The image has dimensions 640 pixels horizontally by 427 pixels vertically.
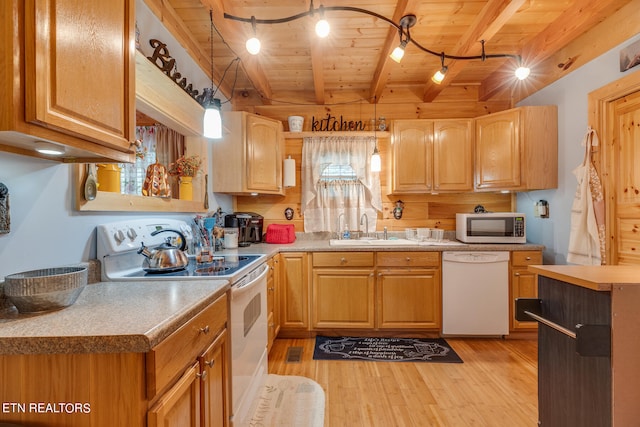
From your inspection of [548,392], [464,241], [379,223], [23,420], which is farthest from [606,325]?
[379,223]

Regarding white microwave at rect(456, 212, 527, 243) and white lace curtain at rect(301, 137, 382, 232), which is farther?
white lace curtain at rect(301, 137, 382, 232)

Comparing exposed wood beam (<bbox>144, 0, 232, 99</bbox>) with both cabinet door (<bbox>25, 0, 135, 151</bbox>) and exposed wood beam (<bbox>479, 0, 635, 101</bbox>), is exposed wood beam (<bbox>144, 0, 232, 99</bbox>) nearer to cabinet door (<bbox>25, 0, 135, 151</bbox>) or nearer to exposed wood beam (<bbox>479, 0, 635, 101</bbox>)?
cabinet door (<bbox>25, 0, 135, 151</bbox>)

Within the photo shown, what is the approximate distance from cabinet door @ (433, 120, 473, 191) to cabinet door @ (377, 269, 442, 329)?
1.00m

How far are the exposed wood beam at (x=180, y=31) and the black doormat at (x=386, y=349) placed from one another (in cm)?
254

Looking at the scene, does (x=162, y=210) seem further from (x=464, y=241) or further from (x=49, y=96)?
(x=464, y=241)

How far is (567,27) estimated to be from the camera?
229cm

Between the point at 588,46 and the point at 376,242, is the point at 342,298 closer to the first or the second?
the point at 376,242

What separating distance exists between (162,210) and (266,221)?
1598 millimetres

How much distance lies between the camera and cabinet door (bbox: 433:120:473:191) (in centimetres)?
313

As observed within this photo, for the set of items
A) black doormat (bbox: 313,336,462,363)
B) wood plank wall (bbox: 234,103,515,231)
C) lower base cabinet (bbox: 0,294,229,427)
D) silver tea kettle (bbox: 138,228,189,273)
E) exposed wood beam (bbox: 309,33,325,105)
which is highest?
exposed wood beam (bbox: 309,33,325,105)

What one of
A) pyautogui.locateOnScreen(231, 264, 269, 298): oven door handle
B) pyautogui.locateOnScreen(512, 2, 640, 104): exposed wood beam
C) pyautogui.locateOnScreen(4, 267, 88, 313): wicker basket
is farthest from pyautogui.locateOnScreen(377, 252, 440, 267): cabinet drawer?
pyautogui.locateOnScreen(4, 267, 88, 313): wicker basket

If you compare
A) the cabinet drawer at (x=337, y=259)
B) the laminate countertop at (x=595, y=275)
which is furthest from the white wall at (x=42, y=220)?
the laminate countertop at (x=595, y=275)

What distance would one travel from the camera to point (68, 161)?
122 cm

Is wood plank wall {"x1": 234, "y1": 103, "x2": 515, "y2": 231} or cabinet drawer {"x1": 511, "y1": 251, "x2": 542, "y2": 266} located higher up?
wood plank wall {"x1": 234, "y1": 103, "x2": 515, "y2": 231}
